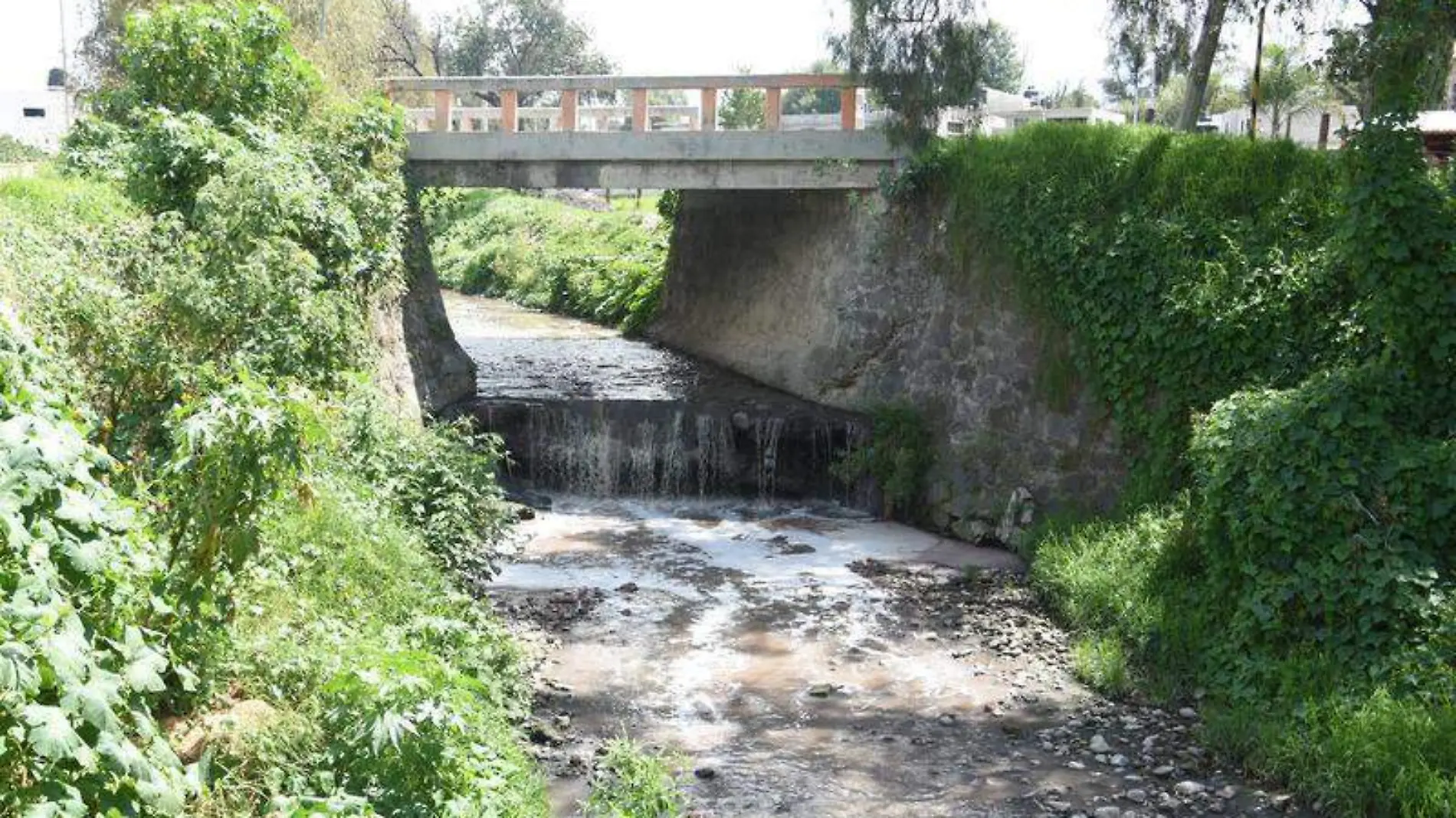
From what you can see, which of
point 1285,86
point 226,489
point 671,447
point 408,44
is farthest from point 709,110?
point 408,44

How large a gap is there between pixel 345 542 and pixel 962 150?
37.4 ft

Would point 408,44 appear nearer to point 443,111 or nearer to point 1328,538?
point 443,111

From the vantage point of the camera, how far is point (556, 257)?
121ft

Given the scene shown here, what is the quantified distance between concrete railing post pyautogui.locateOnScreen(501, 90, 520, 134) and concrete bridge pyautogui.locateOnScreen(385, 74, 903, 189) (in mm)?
16

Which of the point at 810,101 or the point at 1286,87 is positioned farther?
the point at 810,101

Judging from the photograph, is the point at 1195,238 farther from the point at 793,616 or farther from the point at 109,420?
the point at 109,420

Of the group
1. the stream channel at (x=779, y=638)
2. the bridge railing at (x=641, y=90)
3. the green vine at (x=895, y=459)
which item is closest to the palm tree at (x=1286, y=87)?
the bridge railing at (x=641, y=90)

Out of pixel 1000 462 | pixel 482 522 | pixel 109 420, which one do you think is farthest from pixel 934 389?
pixel 109 420

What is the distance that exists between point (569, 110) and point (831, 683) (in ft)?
36.5

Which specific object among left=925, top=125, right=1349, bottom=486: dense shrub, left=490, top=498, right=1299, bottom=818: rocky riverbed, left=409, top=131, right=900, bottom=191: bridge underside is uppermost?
left=409, top=131, right=900, bottom=191: bridge underside

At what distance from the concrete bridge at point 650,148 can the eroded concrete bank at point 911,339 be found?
94cm

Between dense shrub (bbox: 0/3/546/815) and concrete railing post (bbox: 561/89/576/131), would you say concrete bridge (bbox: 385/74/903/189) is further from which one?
dense shrub (bbox: 0/3/546/815)

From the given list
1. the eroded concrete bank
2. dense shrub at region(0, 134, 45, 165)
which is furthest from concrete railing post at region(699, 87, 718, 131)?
dense shrub at region(0, 134, 45, 165)

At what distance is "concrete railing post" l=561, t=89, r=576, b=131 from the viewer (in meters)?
20.1
